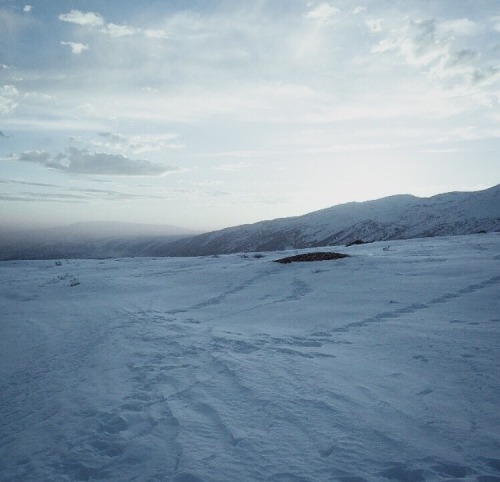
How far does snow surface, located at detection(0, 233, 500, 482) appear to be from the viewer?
2.54 metres

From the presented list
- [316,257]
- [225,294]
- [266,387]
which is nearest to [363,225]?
[316,257]

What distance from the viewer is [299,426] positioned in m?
A: 2.93

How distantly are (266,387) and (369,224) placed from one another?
6365cm

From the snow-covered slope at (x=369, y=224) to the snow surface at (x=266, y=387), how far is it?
161 ft

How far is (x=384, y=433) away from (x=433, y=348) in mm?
2147

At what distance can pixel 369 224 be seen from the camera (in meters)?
63.2

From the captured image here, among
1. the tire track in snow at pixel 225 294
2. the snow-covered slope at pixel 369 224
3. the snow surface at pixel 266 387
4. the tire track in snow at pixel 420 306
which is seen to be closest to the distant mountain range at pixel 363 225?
the snow-covered slope at pixel 369 224

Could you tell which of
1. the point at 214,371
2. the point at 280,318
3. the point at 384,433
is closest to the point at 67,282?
the point at 280,318

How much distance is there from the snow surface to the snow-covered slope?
49.1 m

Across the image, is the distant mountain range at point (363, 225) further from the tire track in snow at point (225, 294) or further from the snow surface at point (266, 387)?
the snow surface at point (266, 387)

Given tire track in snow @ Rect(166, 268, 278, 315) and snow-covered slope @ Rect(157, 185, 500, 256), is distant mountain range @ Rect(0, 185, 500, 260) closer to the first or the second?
snow-covered slope @ Rect(157, 185, 500, 256)

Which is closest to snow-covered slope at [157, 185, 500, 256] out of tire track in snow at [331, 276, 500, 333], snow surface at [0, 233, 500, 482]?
tire track in snow at [331, 276, 500, 333]

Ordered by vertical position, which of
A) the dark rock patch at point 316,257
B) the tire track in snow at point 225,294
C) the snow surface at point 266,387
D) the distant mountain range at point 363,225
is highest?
the distant mountain range at point 363,225

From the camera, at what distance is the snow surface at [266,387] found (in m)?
2.54
